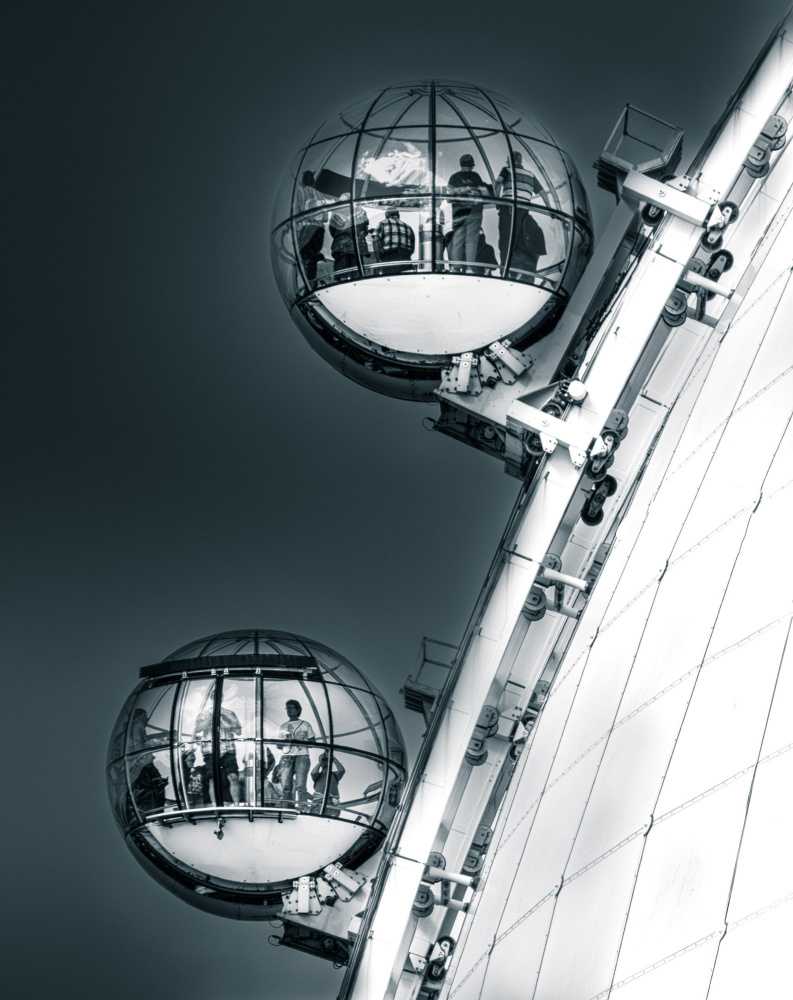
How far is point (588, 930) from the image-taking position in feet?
38.6

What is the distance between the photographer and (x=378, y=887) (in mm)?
16875

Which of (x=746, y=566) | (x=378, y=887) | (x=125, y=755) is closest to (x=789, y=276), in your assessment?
(x=746, y=566)

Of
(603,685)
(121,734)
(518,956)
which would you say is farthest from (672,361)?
(121,734)

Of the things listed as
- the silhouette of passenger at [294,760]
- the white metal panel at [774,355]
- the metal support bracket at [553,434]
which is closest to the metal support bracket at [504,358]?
the metal support bracket at [553,434]

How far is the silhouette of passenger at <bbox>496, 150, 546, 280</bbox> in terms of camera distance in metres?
18.7

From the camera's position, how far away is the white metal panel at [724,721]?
10.7m

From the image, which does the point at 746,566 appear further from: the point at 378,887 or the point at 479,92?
the point at 479,92

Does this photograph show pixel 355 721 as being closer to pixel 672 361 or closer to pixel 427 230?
pixel 672 361

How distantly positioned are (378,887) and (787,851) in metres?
7.94

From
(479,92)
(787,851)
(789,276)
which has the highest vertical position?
(479,92)

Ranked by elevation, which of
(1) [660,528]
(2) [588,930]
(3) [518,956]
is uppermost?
(1) [660,528]

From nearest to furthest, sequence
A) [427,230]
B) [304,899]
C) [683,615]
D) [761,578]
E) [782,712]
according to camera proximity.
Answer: [782,712] < [761,578] < [683,615] < [427,230] < [304,899]

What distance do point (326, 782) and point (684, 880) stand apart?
10.3 metres

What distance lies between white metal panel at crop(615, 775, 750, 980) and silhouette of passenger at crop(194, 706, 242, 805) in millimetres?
9434
